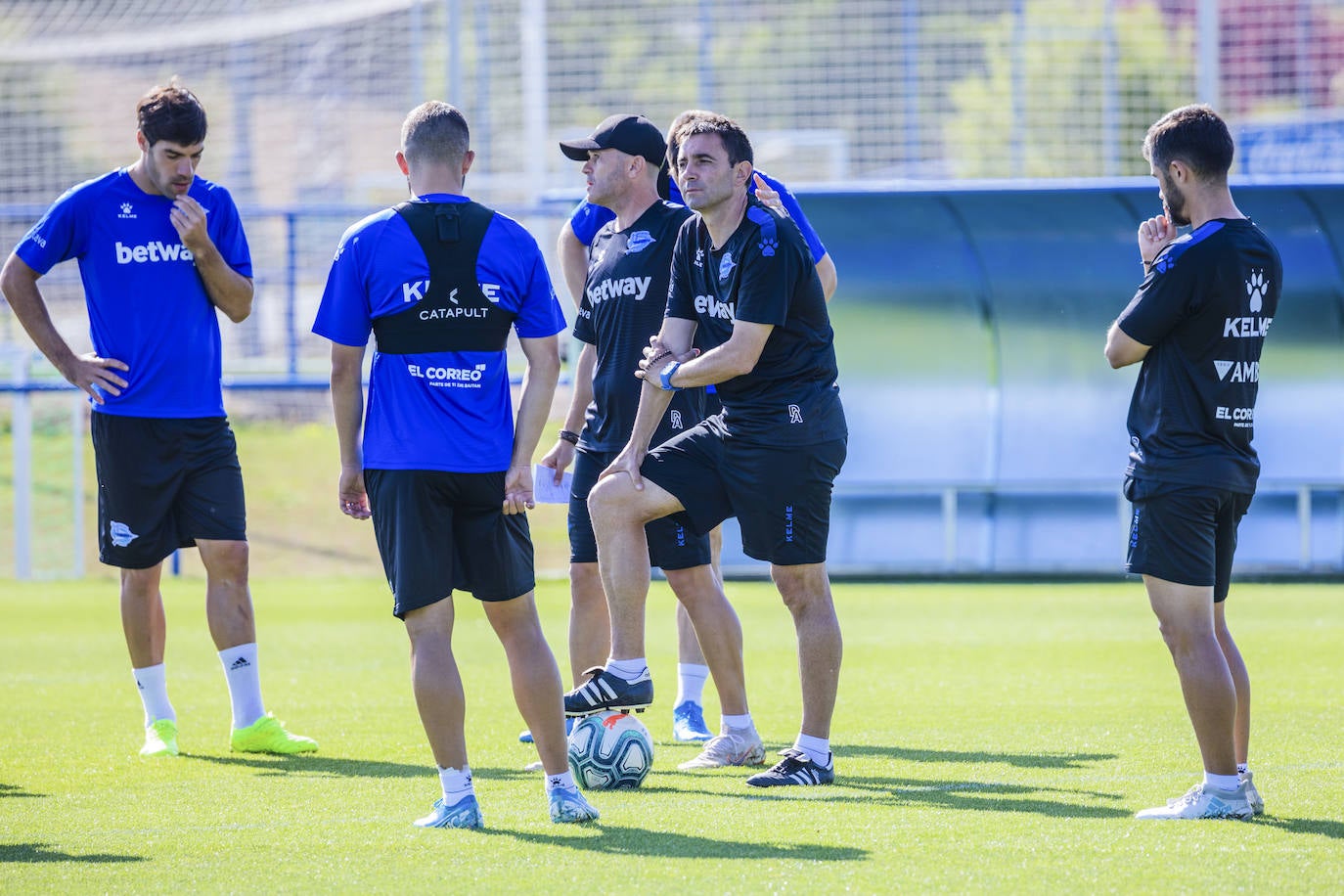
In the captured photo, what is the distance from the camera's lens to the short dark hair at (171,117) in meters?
6.35

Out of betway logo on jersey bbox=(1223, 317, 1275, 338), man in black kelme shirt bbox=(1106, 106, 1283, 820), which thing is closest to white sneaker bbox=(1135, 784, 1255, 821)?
man in black kelme shirt bbox=(1106, 106, 1283, 820)

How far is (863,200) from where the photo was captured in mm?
13891

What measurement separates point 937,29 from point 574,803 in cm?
2262

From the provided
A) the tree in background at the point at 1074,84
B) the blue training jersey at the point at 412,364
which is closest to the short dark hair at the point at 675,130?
the blue training jersey at the point at 412,364

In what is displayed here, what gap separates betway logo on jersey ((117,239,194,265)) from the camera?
258 inches

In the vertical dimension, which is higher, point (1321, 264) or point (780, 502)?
point (1321, 264)

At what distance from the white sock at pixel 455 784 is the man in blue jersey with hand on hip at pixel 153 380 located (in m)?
1.89

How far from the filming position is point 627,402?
20.5 ft

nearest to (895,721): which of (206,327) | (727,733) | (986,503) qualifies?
(727,733)

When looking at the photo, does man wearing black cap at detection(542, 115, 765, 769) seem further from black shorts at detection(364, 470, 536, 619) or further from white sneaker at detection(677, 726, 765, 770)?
black shorts at detection(364, 470, 536, 619)

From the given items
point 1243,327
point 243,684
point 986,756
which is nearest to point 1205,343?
point 1243,327

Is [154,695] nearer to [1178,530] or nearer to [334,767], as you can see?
[334,767]

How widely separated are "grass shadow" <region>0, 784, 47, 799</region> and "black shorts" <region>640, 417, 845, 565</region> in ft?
7.68

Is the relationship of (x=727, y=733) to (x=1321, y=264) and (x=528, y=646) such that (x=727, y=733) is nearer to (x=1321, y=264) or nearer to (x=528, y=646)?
(x=528, y=646)
